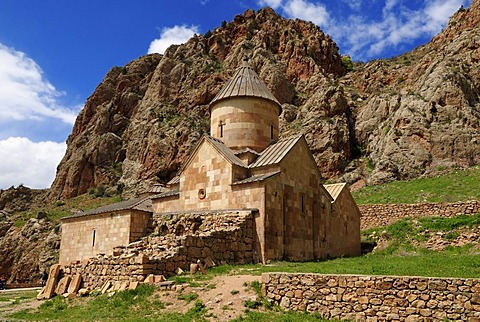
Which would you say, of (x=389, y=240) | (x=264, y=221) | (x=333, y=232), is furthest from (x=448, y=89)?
(x=264, y=221)

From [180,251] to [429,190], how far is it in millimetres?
18397

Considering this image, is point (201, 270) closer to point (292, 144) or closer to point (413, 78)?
point (292, 144)

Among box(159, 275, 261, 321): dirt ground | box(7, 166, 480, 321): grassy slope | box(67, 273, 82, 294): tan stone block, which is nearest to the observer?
box(159, 275, 261, 321): dirt ground

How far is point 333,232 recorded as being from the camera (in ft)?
58.3

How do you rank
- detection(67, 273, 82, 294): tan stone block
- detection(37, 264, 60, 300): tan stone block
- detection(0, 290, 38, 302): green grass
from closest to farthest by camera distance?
detection(67, 273, 82, 294): tan stone block, detection(37, 264, 60, 300): tan stone block, detection(0, 290, 38, 302): green grass

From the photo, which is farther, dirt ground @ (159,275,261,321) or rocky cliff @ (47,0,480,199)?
rocky cliff @ (47,0,480,199)

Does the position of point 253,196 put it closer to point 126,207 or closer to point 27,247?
point 126,207

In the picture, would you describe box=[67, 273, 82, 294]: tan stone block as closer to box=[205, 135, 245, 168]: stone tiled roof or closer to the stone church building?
the stone church building

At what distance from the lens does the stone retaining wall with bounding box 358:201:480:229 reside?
18709mm

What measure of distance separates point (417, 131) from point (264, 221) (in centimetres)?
2207

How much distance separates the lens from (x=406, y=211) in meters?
20.9

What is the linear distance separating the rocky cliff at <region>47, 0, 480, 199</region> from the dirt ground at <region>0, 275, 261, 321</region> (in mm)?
23717

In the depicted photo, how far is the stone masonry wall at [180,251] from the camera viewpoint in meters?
10.9

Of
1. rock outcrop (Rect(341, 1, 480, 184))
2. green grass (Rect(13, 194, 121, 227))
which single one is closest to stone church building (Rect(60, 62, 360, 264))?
rock outcrop (Rect(341, 1, 480, 184))
